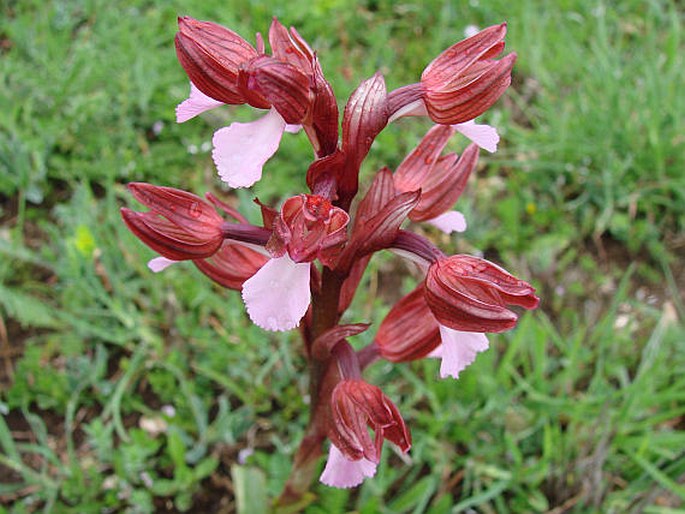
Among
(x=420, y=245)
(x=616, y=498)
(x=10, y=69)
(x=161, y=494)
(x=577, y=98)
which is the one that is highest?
(x=420, y=245)

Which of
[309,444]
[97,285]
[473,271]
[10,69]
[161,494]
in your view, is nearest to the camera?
[473,271]

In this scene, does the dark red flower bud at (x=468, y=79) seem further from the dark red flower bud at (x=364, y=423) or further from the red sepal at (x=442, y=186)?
the dark red flower bud at (x=364, y=423)

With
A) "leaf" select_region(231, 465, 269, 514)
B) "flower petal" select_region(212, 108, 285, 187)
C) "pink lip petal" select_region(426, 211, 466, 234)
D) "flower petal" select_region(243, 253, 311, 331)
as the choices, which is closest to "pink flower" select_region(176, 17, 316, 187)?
"flower petal" select_region(212, 108, 285, 187)

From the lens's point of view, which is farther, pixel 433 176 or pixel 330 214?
pixel 433 176

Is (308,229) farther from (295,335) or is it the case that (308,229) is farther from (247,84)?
(295,335)

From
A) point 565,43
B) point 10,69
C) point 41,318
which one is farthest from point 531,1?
point 41,318

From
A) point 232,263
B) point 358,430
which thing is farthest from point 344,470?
point 232,263

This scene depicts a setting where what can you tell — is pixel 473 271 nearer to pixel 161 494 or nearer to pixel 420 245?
pixel 420 245

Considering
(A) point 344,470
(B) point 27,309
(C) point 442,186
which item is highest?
(C) point 442,186
